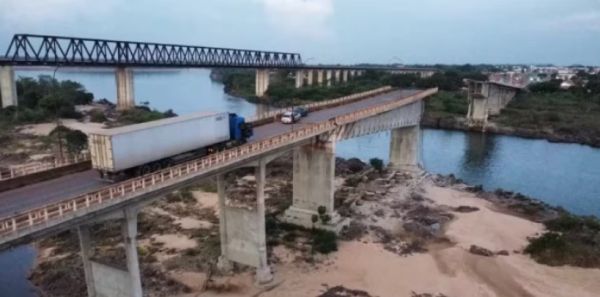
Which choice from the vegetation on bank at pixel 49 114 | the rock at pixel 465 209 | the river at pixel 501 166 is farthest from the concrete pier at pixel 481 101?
the vegetation on bank at pixel 49 114

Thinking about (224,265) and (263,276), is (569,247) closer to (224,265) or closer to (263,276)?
(263,276)

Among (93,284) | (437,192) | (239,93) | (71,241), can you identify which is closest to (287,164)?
(437,192)

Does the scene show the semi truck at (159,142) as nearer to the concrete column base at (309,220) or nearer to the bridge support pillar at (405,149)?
the concrete column base at (309,220)

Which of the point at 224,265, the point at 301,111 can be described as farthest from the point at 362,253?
the point at 301,111

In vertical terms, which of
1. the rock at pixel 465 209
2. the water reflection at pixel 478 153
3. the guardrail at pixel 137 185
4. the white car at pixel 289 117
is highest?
the white car at pixel 289 117

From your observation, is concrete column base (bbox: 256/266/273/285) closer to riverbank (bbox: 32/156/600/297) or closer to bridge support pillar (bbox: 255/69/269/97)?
riverbank (bbox: 32/156/600/297)

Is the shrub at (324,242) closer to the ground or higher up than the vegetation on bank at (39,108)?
closer to the ground

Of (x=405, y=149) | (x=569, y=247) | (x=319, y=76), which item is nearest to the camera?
(x=569, y=247)
